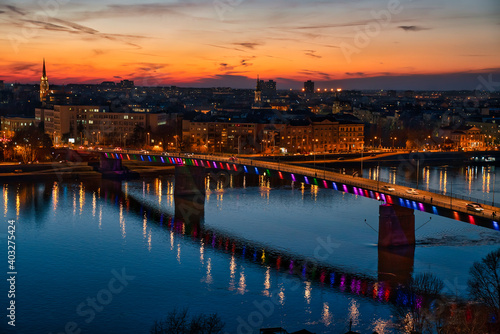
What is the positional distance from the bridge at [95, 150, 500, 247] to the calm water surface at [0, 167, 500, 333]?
0.91 meters

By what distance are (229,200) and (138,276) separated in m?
14.7

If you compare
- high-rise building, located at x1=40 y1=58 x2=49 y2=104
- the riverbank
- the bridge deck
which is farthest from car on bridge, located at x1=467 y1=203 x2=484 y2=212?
high-rise building, located at x1=40 y1=58 x2=49 y2=104

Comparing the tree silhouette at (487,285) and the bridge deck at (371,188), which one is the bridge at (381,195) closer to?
the bridge deck at (371,188)

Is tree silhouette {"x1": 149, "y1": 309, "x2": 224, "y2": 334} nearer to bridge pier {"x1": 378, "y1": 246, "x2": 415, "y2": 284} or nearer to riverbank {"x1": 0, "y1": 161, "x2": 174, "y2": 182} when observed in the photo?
bridge pier {"x1": 378, "y1": 246, "x2": 415, "y2": 284}

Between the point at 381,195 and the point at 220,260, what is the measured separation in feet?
20.7

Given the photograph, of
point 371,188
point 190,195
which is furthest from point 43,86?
point 371,188

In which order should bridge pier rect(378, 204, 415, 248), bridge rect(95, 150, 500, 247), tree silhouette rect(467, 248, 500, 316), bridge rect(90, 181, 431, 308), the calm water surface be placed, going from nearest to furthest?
tree silhouette rect(467, 248, 500, 316) → the calm water surface → bridge rect(90, 181, 431, 308) → bridge rect(95, 150, 500, 247) → bridge pier rect(378, 204, 415, 248)

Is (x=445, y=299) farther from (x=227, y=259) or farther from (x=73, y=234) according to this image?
(x=73, y=234)

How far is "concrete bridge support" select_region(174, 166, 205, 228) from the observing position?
30938mm

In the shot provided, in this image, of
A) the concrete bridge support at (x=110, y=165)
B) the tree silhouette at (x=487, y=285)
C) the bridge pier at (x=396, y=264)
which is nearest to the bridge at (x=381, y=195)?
the bridge pier at (x=396, y=264)

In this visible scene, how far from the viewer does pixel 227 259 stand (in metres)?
22.7

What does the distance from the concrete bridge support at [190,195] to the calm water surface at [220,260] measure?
0.29 m

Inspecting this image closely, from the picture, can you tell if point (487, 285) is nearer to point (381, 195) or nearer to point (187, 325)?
point (381, 195)

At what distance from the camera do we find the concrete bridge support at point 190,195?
102ft
